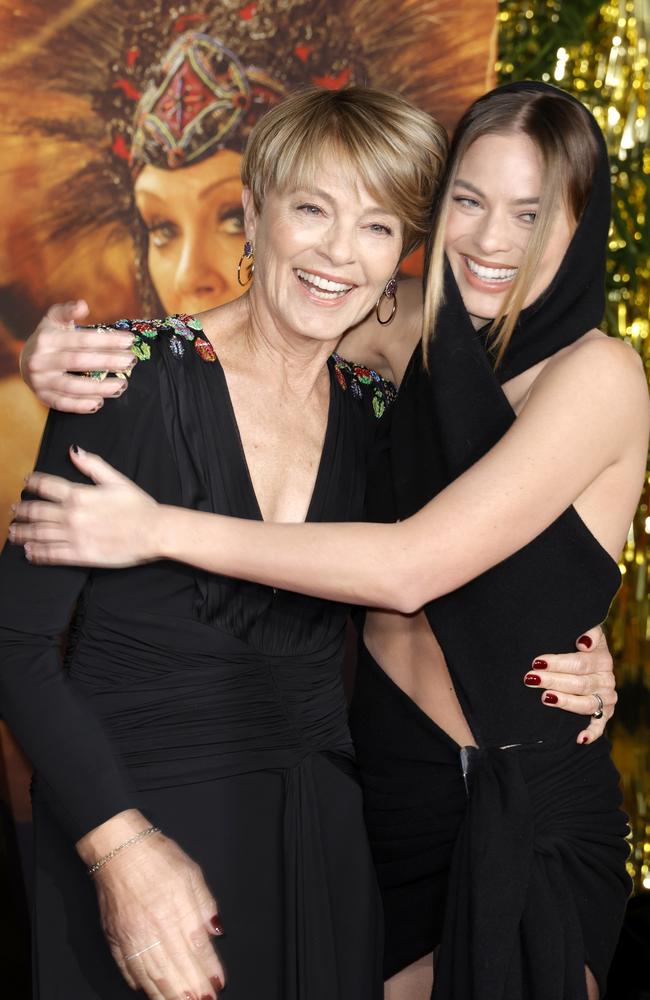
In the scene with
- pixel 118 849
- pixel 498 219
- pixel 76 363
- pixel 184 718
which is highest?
pixel 498 219

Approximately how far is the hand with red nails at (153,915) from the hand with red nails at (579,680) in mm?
618

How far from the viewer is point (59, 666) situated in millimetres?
1533

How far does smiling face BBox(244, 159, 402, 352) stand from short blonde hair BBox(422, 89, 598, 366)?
8 centimetres

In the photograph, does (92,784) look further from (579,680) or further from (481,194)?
(481,194)

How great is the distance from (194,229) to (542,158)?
1.52m

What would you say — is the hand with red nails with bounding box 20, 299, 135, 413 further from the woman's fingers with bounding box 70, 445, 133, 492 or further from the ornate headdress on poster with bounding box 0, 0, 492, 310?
the ornate headdress on poster with bounding box 0, 0, 492, 310

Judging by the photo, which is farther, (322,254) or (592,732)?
(592,732)

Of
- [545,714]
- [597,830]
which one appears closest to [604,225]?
[545,714]

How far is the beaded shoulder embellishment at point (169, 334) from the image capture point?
164cm

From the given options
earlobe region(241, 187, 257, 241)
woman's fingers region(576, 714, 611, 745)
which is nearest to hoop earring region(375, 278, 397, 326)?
earlobe region(241, 187, 257, 241)

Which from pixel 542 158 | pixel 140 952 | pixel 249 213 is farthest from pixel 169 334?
pixel 140 952

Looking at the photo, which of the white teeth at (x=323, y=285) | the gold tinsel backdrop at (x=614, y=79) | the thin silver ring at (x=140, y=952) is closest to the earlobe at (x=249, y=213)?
the white teeth at (x=323, y=285)

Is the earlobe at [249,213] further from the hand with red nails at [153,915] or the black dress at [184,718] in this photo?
the hand with red nails at [153,915]

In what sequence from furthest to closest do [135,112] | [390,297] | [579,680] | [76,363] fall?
[135,112] < [390,297] < [579,680] < [76,363]
